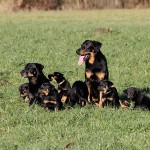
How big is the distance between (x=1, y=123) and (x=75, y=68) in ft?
17.3

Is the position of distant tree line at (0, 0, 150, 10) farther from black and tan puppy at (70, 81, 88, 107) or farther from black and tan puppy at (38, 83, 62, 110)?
black and tan puppy at (38, 83, 62, 110)

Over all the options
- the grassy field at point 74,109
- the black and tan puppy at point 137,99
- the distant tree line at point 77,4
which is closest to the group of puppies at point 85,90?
the black and tan puppy at point 137,99

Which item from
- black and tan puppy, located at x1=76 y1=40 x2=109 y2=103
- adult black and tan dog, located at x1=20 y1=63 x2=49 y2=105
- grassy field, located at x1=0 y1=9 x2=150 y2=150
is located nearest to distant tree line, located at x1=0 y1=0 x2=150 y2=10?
grassy field, located at x1=0 y1=9 x2=150 y2=150

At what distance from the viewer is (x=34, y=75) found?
8.63 meters

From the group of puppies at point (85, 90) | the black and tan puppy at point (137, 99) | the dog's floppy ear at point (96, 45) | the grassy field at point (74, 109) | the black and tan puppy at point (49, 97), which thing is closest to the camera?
the grassy field at point (74, 109)

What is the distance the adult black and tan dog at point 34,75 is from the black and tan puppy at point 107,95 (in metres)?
1.00

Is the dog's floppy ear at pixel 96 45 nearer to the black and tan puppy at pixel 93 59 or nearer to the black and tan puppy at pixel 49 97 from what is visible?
the black and tan puppy at pixel 93 59

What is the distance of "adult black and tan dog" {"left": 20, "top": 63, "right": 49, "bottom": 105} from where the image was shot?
339 inches

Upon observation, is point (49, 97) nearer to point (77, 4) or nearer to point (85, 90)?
point (85, 90)

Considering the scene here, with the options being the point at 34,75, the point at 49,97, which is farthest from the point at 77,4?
the point at 49,97

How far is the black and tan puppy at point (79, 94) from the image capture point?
870 cm

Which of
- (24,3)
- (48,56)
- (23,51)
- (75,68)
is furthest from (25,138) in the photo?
(24,3)

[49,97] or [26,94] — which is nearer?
[49,97]

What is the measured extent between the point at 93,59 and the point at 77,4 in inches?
1120
